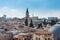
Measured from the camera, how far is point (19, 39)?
43.1 ft

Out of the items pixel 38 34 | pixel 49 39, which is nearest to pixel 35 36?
pixel 38 34

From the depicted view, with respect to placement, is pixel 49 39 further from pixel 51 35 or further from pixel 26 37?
pixel 26 37

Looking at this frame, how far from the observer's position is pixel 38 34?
33.2 feet

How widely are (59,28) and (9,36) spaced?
472cm

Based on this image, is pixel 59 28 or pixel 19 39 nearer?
pixel 59 28

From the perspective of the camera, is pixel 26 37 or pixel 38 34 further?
pixel 26 37

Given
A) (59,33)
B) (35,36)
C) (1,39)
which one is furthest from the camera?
(1,39)

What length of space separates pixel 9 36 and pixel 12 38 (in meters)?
0.34

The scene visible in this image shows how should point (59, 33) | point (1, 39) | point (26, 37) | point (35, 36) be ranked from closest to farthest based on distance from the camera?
point (59, 33)
point (35, 36)
point (1, 39)
point (26, 37)

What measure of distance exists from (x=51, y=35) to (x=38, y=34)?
808mm

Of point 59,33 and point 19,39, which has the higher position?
point 59,33

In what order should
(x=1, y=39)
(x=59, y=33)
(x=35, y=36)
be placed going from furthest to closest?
(x=1, y=39) → (x=35, y=36) → (x=59, y=33)

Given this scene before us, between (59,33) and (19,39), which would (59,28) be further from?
(19,39)

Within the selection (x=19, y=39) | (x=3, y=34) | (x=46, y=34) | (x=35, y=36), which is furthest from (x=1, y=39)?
(x=46, y=34)
